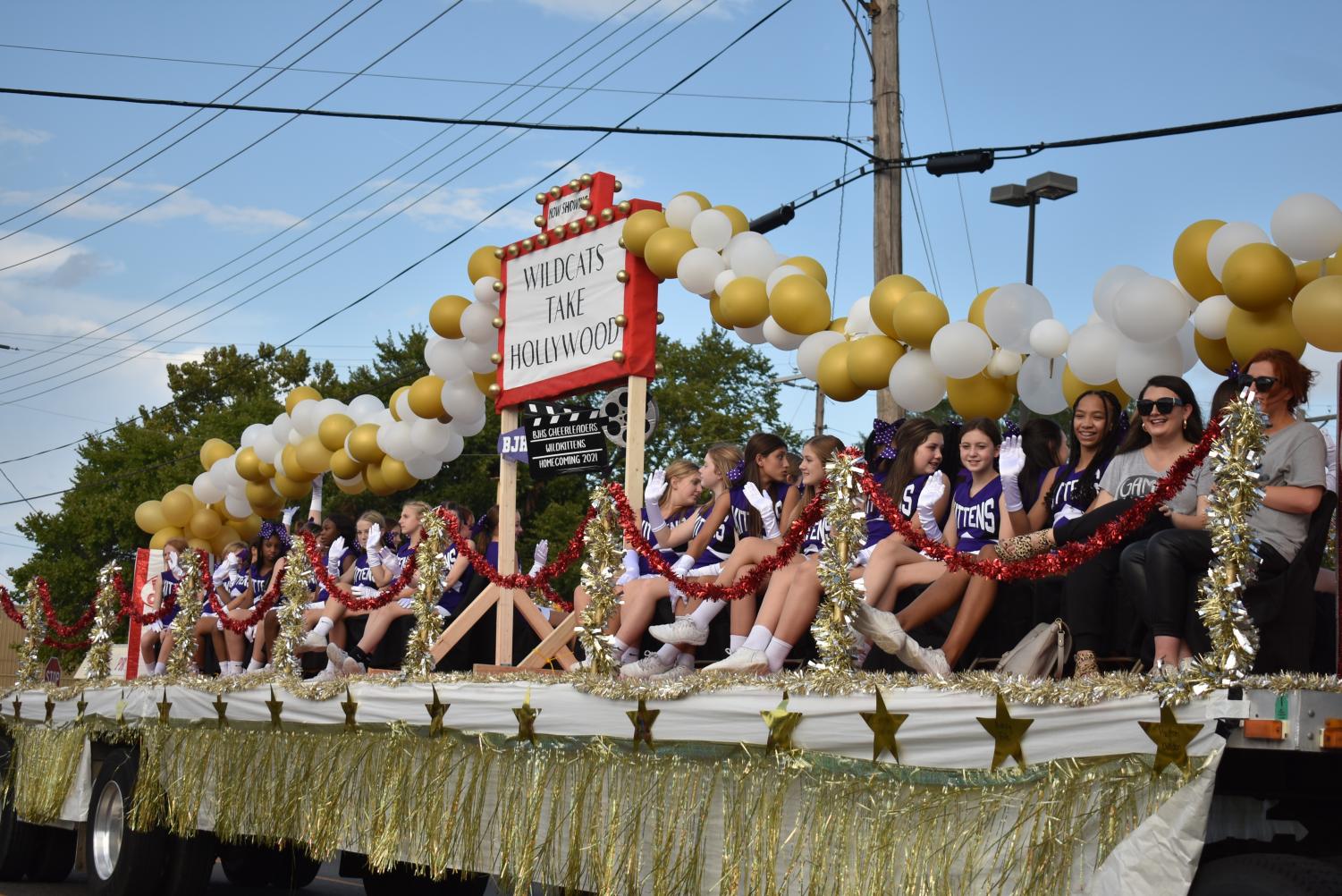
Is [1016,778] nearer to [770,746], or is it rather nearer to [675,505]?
[770,746]

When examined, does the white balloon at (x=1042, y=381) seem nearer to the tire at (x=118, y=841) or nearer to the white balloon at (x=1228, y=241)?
the white balloon at (x=1228, y=241)

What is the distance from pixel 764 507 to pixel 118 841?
6029 millimetres

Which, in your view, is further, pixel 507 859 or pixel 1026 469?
pixel 507 859

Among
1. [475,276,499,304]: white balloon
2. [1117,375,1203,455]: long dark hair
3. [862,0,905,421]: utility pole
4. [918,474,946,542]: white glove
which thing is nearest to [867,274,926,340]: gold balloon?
[918,474,946,542]: white glove

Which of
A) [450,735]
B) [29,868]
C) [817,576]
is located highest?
[817,576]

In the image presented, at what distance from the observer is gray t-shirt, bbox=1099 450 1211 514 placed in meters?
6.18

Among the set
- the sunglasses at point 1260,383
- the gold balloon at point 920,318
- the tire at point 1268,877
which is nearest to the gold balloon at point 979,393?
the gold balloon at point 920,318

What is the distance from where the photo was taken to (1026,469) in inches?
286

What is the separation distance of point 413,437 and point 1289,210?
6.99 metres

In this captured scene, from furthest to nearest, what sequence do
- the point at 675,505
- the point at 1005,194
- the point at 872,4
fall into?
the point at 1005,194, the point at 872,4, the point at 675,505

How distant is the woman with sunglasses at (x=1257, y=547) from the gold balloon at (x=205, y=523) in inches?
436

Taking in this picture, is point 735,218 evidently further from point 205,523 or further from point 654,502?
point 205,523

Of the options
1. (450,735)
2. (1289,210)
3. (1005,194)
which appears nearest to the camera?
(1289,210)

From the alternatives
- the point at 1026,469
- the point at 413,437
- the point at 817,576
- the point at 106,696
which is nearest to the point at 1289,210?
the point at 1026,469
